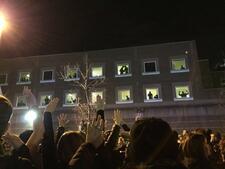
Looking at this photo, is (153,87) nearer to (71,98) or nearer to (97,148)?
(71,98)

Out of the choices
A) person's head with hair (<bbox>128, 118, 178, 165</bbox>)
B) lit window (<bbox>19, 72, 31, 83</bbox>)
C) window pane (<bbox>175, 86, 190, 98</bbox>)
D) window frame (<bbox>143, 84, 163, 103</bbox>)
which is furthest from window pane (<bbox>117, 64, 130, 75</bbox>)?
person's head with hair (<bbox>128, 118, 178, 165</bbox>)

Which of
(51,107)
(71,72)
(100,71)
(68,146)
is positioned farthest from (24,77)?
(68,146)

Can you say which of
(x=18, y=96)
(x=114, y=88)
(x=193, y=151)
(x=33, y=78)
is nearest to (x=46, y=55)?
(x=33, y=78)

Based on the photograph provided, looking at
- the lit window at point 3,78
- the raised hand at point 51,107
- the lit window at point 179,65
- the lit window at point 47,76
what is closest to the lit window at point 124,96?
the lit window at point 179,65

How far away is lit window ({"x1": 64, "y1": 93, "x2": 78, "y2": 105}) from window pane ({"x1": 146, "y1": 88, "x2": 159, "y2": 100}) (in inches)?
284

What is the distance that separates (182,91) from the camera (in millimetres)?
28719

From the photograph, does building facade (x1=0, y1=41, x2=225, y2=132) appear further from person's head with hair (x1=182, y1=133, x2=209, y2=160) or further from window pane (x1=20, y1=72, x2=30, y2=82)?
person's head with hair (x1=182, y1=133, x2=209, y2=160)

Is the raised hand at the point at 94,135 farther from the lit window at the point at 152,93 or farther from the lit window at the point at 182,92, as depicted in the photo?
the lit window at the point at 152,93

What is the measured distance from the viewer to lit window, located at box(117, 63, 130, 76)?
30594 mm

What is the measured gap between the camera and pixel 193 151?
3768mm

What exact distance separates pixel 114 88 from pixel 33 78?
9.12 metres

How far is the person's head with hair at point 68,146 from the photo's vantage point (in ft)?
11.2

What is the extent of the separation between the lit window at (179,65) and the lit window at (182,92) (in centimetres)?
171

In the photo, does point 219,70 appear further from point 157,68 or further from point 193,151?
point 193,151
